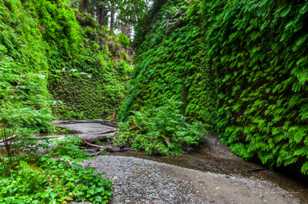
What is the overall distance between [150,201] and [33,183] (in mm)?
1252

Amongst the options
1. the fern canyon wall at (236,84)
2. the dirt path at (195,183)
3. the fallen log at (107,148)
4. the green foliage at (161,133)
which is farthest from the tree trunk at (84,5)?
the dirt path at (195,183)

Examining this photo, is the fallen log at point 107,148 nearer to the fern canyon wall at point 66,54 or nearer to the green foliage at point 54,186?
the green foliage at point 54,186

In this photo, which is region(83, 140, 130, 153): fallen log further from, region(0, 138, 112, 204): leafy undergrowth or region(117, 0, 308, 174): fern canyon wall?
region(0, 138, 112, 204): leafy undergrowth

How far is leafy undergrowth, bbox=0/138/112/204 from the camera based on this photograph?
2596 mm

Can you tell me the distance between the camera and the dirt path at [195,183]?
3.14 metres

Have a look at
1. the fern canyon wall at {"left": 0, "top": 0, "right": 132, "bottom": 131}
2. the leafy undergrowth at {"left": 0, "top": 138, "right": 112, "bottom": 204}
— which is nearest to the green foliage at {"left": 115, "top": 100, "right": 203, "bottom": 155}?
the leafy undergrowth at {"left": 0, "top": 138, "right": 112, "bottom": 204}

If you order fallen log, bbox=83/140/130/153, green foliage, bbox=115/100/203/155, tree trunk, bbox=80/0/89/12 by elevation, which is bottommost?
fallen log, bbox=83/140/130/153

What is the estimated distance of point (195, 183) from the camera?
141 inches

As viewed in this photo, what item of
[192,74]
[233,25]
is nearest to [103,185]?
[233,25]

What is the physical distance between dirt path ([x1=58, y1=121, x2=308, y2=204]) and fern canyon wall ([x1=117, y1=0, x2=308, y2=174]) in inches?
15.2

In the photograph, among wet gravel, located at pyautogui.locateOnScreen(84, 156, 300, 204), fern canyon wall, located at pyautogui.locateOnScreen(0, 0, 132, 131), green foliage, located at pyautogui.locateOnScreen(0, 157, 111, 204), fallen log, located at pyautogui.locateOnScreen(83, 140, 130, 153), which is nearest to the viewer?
green foliage, located at pyautogui.locateOnScreen(0, 157, 111, 204)

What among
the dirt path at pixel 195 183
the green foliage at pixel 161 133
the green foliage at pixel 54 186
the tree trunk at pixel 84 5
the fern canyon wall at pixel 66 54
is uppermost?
the tree trunk at pixel 84 5

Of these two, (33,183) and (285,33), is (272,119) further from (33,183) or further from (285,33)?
(33,183)

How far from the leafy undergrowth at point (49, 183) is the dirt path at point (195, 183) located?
28 cm
